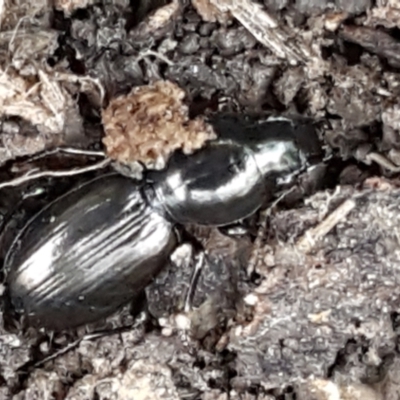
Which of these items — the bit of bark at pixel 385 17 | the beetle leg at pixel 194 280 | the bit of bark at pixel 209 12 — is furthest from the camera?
the beetle leg at pixel 194 280

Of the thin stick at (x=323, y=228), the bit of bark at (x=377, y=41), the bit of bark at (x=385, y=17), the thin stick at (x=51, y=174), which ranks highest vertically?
the bit of bark at (x=385, y=17)

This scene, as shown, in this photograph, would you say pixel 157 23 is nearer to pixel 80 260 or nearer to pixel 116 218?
pixel 116 218

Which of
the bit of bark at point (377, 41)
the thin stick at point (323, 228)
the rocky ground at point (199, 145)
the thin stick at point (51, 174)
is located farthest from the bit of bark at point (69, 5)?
the thin stick at point (323, 228)

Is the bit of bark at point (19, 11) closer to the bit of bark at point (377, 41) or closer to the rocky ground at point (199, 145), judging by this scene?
the rocky ground at point (199, 145)

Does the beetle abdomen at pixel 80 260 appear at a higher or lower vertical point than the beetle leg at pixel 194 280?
higher

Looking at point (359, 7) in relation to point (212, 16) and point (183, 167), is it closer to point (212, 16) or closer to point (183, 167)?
point (212, 16)

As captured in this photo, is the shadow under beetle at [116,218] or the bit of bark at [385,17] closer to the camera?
the bit of bark at [385,17]

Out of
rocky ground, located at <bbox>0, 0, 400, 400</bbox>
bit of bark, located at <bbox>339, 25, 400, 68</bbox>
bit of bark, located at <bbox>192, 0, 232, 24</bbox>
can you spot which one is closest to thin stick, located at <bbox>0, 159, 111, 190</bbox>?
rocky ground, located at <bbox>0, 0, 400, 400</bbox>
